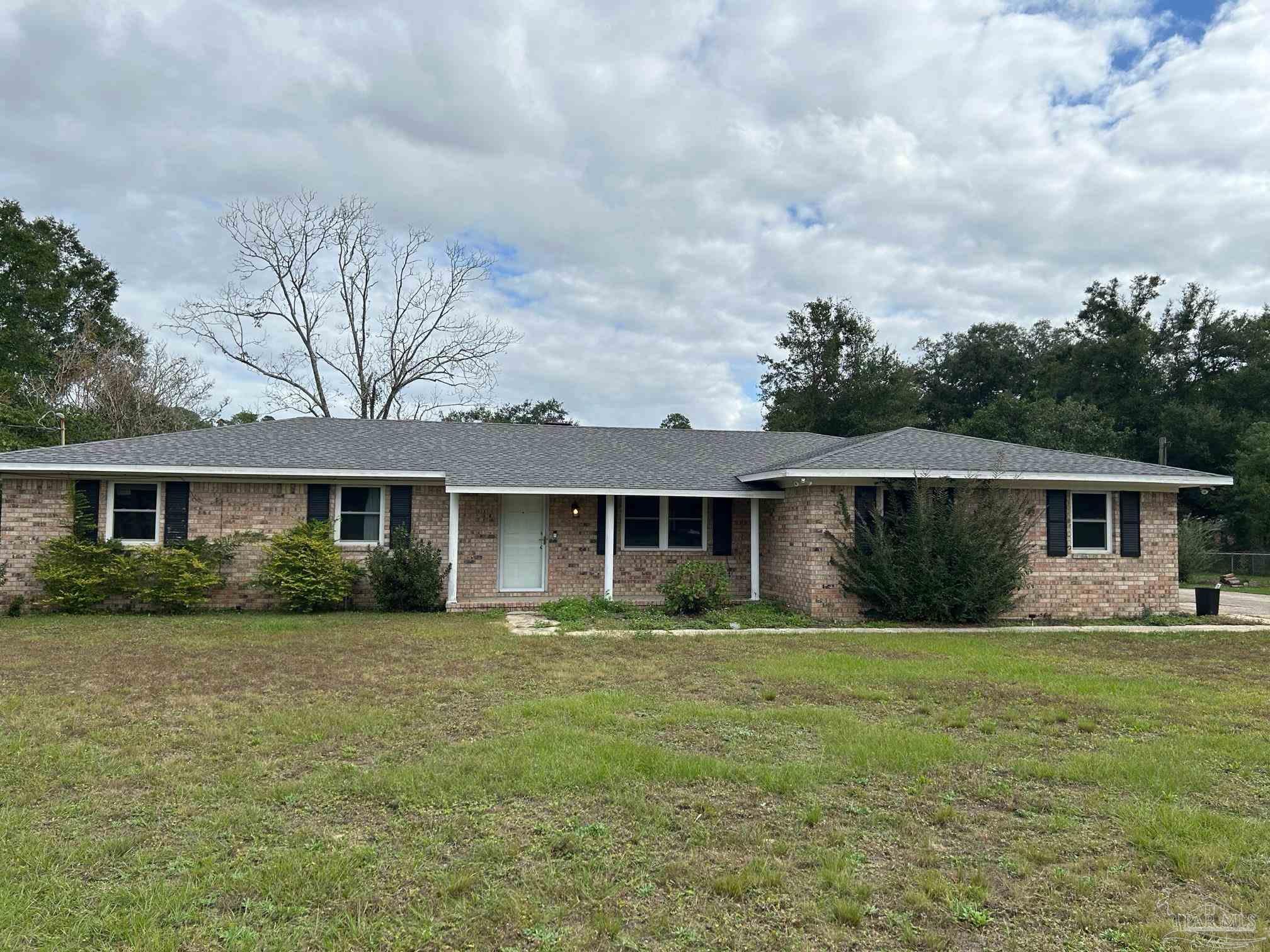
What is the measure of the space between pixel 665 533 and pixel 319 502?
21.9ft

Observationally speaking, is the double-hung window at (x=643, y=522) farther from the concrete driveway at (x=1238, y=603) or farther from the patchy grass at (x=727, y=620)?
the concrete driveway at (x=1238, y=603)

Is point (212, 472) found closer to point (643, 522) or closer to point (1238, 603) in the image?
point (643, 522)

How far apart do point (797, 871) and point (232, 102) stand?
17256 millimetres

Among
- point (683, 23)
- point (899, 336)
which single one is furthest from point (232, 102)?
point (899, 336)

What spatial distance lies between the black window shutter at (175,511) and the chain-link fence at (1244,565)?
30.5 metres

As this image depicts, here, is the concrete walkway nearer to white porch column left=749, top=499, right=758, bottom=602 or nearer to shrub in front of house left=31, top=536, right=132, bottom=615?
white porch column left=749, top=499, right=758, bottom=602

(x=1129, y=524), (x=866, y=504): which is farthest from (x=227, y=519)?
(x=1129, y=524)

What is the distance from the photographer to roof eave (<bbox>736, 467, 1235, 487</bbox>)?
12562 millimetres

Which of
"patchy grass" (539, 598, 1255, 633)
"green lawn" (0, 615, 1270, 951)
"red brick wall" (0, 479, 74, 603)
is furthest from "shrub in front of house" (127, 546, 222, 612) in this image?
"patchy grass" (539, 598, 1255, 633)

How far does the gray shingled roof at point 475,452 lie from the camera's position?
13.3 m

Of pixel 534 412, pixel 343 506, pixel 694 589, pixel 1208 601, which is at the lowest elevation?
pixel 1208 601

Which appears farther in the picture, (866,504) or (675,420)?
(675,420)

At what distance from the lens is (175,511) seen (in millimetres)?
13375

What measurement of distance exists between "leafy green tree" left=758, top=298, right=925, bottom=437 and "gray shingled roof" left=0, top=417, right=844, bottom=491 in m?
19.1
